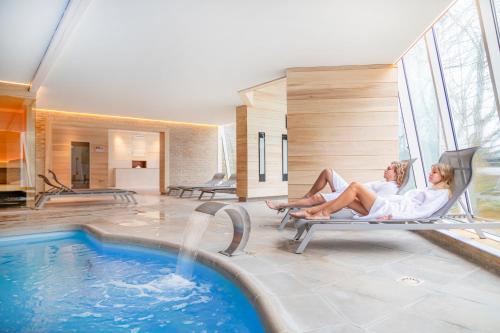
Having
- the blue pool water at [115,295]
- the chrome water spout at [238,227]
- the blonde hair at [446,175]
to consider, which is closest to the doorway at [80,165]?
the blue pool water at [115,295]

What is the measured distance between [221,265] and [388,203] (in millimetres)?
1808

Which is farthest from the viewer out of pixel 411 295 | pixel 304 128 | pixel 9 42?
pixel 304 128

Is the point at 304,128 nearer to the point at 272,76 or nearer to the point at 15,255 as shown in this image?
the point at 272,76

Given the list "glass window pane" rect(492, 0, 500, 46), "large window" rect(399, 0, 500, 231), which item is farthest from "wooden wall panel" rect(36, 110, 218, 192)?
"glass window pane" rect(492, 0, 500, 46)

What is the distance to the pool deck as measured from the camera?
184 cm

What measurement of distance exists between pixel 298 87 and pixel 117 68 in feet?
11.5

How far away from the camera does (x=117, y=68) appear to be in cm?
657

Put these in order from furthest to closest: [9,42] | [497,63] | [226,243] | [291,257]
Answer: [9,42], [226,243], [497,63], [291,257]

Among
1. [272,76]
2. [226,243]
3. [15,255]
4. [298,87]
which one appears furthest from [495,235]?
[15,255]

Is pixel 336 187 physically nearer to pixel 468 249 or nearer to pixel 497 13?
pixel 468 249

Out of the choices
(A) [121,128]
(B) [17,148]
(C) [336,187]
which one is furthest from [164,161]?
(C) [336,187]

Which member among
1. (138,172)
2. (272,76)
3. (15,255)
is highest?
(272,76)

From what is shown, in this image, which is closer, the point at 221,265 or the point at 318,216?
the point at 221,265

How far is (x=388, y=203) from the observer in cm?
348
